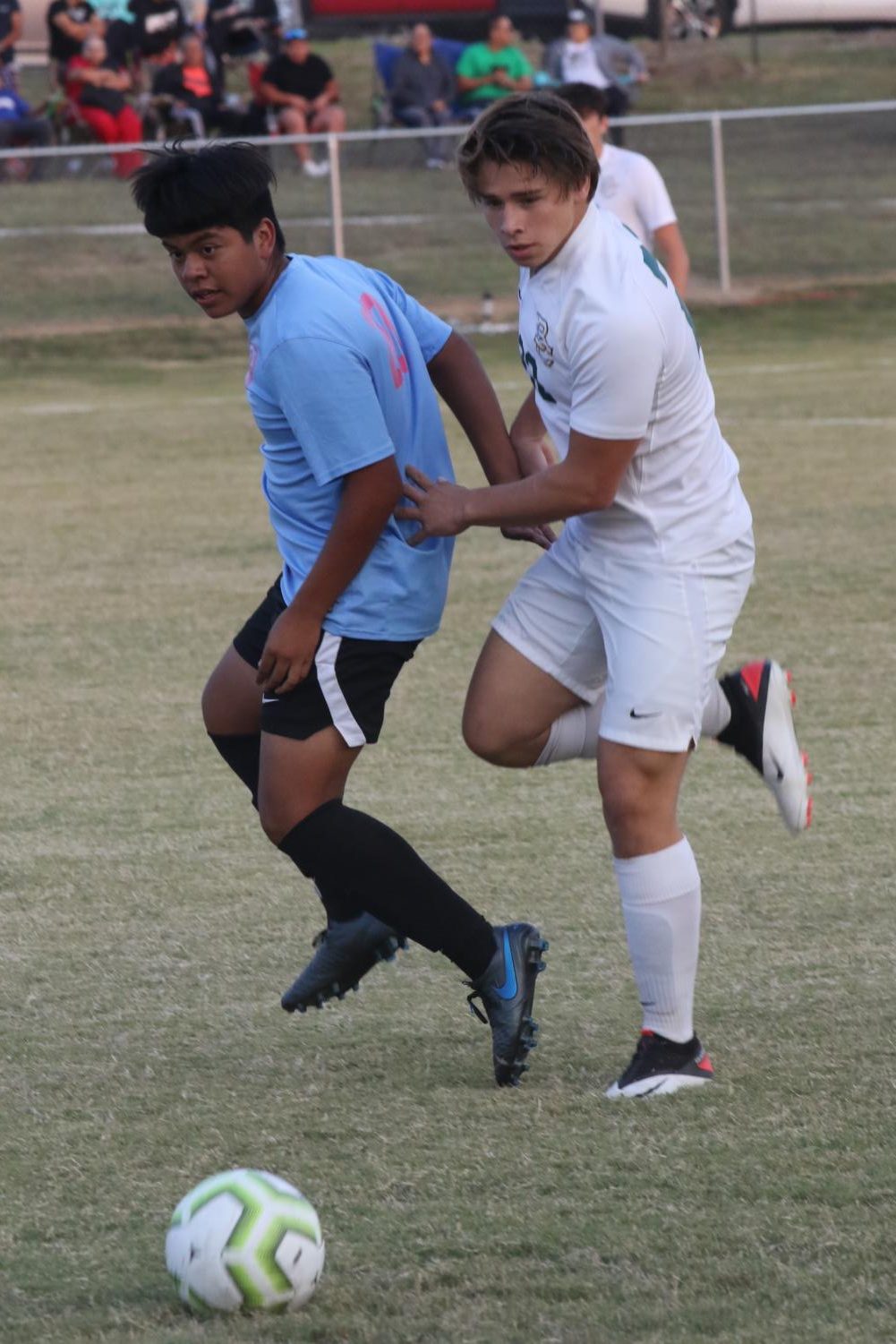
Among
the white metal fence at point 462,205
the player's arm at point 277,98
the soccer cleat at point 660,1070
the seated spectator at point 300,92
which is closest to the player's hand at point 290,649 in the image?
the soccer cleat at point 660,1070

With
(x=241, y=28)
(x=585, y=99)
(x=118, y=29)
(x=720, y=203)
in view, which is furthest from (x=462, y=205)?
(x=585, y=99)

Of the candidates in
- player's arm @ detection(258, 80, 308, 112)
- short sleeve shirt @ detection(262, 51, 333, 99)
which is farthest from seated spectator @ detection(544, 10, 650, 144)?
player's arm @ detection(258, 80, 308, 112)

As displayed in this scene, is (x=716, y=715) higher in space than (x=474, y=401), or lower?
lower

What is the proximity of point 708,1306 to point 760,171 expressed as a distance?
805 inches

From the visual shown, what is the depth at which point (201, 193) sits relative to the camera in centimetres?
361

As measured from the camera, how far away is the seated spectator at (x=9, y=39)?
79.9 ft

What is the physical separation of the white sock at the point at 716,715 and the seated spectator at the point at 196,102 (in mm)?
19678

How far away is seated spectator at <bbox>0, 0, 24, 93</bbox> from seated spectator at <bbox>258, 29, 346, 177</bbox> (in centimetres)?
314

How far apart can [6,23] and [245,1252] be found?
82.2 ft

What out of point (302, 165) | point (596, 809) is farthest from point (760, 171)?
point (596, 809)

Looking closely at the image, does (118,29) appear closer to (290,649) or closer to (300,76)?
(300,76)

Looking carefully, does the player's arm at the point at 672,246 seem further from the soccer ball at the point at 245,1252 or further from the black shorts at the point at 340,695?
the soccer ball at the point at 245,1252

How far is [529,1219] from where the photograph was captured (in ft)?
10.5

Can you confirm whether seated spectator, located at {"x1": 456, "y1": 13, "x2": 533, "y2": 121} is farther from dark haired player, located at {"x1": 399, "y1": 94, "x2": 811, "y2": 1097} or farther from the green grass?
dark haired player, located at {"x1": 399, "y1": 94, "x2": 811, "y2": 1097}
